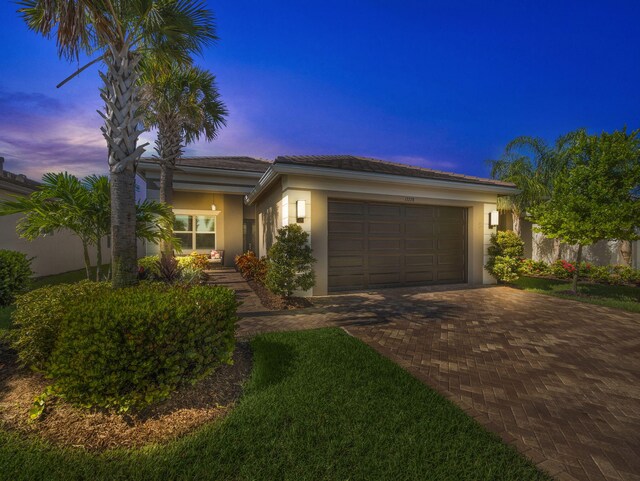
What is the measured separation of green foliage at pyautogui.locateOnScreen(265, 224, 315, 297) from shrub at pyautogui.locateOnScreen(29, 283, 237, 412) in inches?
172

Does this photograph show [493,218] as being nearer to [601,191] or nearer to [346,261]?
[601,191]

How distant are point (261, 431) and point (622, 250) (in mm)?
18624

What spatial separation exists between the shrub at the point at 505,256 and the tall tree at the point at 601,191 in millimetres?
1329

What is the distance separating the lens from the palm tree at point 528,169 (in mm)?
13102

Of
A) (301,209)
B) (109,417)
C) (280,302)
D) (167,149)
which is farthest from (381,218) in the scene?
(167,149)

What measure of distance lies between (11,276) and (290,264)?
21.8 feet

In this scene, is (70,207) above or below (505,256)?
above

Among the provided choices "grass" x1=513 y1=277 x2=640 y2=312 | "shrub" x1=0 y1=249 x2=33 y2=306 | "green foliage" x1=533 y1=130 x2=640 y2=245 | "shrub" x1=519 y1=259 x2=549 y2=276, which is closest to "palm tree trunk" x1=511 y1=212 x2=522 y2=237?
"shrub" x1=519 y1=259 x2=549 y2=276

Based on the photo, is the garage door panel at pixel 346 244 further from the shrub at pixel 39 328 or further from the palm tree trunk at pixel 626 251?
Result: the palm tree trunk at pixel 626 251

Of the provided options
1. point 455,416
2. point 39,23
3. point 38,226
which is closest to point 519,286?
point 455,416

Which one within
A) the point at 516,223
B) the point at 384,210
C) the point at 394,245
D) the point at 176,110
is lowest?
the point at 394,245

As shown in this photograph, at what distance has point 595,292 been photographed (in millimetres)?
9781

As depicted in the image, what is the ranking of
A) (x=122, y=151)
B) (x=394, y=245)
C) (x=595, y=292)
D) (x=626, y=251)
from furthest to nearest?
(x=626, y=251), (x=595, y=292), (x=394, y=245), (x=122, y=151)

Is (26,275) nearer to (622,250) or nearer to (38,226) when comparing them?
(38,226)
